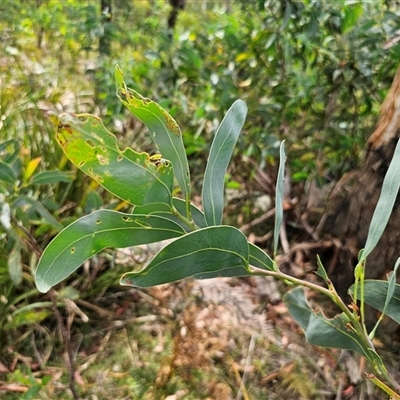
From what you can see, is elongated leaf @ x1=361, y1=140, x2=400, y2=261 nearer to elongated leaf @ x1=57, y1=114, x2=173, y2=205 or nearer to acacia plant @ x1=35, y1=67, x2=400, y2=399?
acacia plant @ x1=35, y1=67, x2=400, y2=399

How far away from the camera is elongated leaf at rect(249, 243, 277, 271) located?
0.46 metres

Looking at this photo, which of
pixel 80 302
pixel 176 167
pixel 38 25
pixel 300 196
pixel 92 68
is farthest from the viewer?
pixel 38 25

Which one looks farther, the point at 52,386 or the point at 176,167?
the point at 52,386

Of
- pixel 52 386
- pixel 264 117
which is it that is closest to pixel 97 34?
pixel 264 117

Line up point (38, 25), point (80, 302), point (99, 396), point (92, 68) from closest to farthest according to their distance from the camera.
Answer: point (99, 396) < point (80, 302) < point (92, 68) < point (38, 25)

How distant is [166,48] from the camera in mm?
1257

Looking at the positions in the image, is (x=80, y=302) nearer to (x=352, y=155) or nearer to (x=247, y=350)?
(x=247, y=350)

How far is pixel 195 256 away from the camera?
1.37 feet

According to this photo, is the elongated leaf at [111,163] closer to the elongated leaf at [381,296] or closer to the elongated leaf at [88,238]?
the elongated leaf at [88,238]

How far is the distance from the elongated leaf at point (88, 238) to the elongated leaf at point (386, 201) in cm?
25

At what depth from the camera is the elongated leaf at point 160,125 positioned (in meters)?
0.41

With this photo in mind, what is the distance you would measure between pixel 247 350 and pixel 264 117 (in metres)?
0.67

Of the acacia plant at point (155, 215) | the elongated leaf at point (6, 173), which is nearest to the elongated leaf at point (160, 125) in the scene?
the acacia plant at point (155, 215)

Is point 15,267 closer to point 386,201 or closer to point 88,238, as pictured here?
point 88,238
